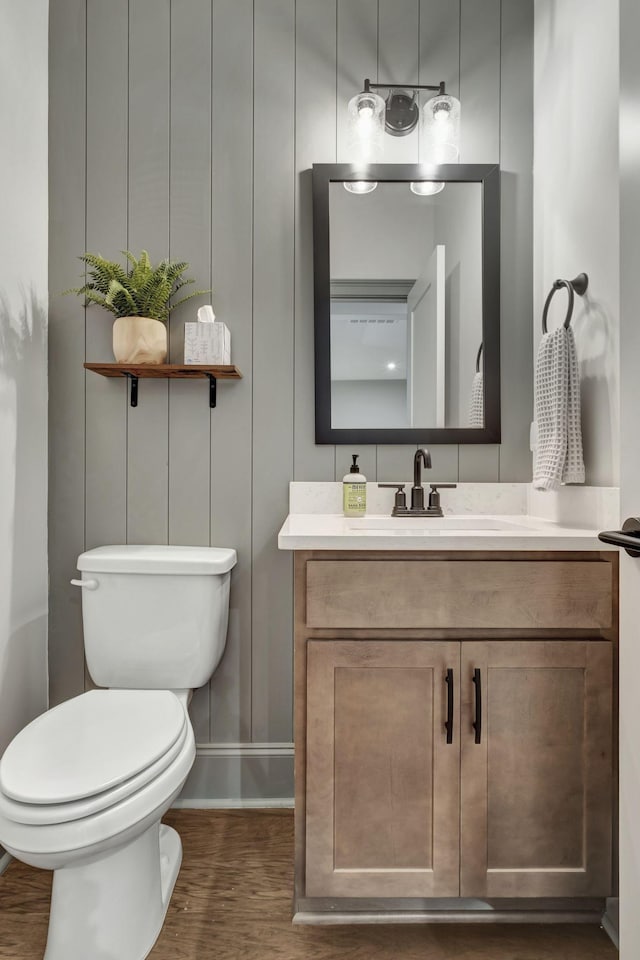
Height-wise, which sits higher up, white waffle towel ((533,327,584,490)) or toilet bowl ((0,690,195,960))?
white waffle towel ((533,327,584,490))

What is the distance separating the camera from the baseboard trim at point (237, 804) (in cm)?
177

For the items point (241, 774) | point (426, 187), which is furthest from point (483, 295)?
point (241, 774)

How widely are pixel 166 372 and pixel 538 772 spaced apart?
1.45 meters

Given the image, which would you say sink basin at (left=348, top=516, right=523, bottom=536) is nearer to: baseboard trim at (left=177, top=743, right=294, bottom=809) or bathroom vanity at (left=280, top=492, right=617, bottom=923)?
bathroom vanity at (left=280, top=492, right=617, bottom=923)

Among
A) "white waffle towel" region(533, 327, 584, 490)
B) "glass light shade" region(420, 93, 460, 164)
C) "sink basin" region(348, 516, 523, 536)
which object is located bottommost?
"sink basin" region(348, 516, 523, 536)

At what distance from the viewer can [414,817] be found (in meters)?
1.26

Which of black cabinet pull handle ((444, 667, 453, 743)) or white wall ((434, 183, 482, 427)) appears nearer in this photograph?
black cabinet pull handle ((444, 667, 453, 743))

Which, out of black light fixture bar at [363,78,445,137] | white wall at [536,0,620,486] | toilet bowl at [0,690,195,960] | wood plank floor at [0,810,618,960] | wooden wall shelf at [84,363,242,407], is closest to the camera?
toilet bowl at [0,690,195,960]

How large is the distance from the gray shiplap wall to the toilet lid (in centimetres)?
50

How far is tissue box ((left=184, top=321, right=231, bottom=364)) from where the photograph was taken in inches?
65.6

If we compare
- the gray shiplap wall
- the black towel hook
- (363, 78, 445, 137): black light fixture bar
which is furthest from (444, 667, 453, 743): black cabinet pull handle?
(363, 78, 445, 137): black light fixture bar

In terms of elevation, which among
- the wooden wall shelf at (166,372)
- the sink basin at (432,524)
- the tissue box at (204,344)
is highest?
the tissue box at (204,344)

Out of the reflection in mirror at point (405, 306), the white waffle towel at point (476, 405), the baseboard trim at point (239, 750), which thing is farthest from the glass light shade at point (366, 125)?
the baseboard trim at point (239, 750)

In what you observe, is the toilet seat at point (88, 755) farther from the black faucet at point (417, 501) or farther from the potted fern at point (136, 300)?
the potted fern at point (136, 300)
